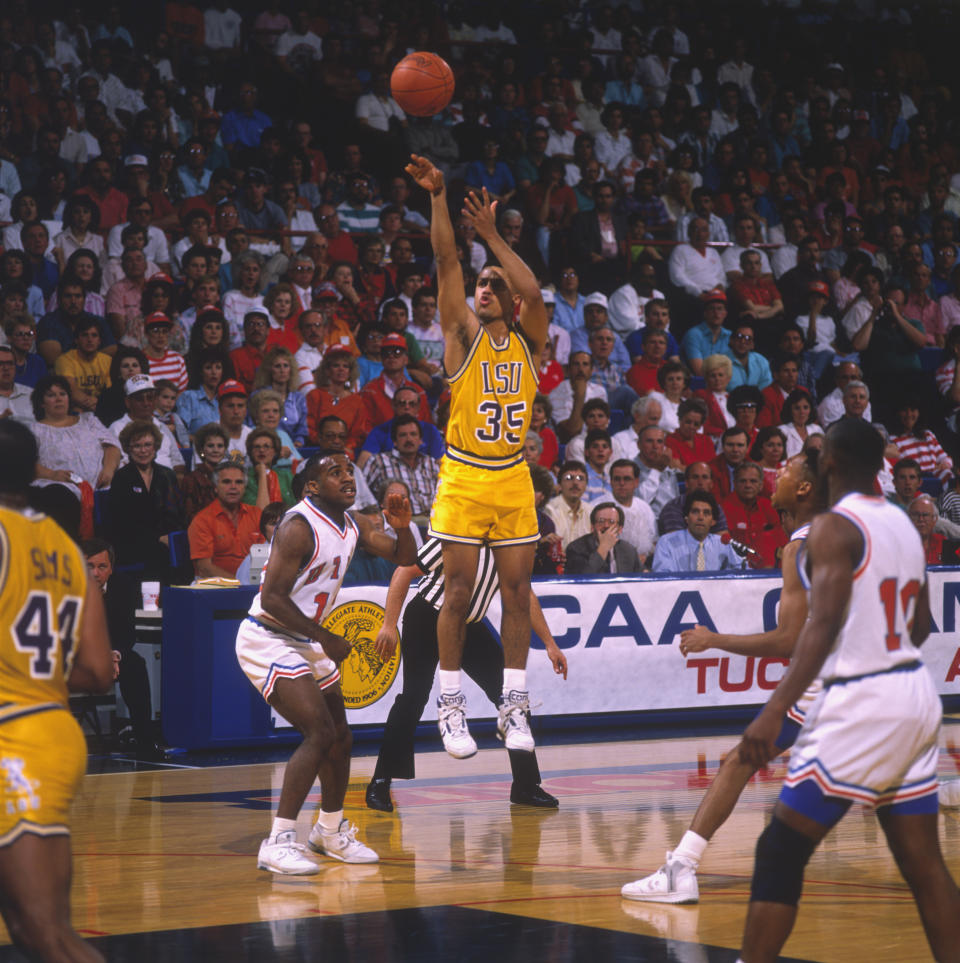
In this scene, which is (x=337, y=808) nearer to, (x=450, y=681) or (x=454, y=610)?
(x=450, y=681)

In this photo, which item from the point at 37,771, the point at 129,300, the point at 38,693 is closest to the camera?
the point at 37,771

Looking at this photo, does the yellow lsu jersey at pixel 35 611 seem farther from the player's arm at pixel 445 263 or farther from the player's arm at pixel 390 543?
the player's arm at pixel 445 263

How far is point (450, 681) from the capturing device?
8.85m

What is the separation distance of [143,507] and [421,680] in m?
3.32

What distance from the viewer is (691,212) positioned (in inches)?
738

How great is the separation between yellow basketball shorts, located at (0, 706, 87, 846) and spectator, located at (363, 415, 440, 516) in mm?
8889

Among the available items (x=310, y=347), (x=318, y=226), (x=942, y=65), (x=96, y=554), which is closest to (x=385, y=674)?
(x=96, y=554)

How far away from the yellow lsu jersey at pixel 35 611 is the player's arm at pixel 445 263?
4.14 meters

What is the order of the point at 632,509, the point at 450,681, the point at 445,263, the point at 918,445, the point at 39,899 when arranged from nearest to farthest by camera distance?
the point at 39,899
the point at 445,263
the point at 450,681
the point at 632,509
the point at 918,445

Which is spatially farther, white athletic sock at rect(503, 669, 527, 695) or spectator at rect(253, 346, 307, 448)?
spectator at rect(253, 346, 307, 448)

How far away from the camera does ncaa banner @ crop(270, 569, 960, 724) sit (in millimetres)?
11906

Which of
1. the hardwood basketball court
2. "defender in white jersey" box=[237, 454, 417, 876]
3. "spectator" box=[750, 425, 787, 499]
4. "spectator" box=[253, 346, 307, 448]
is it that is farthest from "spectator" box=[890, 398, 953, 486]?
"defender in white jersey" box=[237, 454, 417, 876]

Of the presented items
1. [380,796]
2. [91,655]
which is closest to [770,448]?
[380,796]

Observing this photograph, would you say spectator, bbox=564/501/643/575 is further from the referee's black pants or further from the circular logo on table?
the referee's black pants
